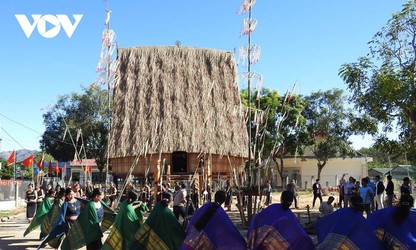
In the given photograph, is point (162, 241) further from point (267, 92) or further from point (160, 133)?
point (267, 92)

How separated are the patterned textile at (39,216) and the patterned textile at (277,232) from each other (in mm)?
7873

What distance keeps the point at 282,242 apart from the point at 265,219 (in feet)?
1.27

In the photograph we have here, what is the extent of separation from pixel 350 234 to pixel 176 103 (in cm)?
1852

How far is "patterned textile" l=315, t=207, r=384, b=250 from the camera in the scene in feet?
20.1

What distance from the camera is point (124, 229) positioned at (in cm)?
890

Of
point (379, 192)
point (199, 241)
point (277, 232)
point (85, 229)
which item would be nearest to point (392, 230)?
point (277, 232)

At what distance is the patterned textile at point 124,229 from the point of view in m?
8.83

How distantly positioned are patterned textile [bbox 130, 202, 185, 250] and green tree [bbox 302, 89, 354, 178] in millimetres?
31149

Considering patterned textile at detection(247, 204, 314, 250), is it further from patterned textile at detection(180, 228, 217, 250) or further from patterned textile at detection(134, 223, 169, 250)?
patterned textile at detection(134, 223, 169, 250)

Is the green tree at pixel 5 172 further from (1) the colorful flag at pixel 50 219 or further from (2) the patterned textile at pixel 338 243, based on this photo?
(2) the patterned textile at pixel 338 243

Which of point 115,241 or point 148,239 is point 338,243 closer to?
point 148,239

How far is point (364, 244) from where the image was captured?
20.1 ft

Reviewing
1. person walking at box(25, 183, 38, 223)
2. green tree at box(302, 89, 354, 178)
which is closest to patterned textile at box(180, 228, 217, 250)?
person walking at box(25, 183, 38, 223)

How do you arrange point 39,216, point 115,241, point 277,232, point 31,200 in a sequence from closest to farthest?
1. point 277,232
2. point 115,241
3. point 39,216
4. point 31,200
